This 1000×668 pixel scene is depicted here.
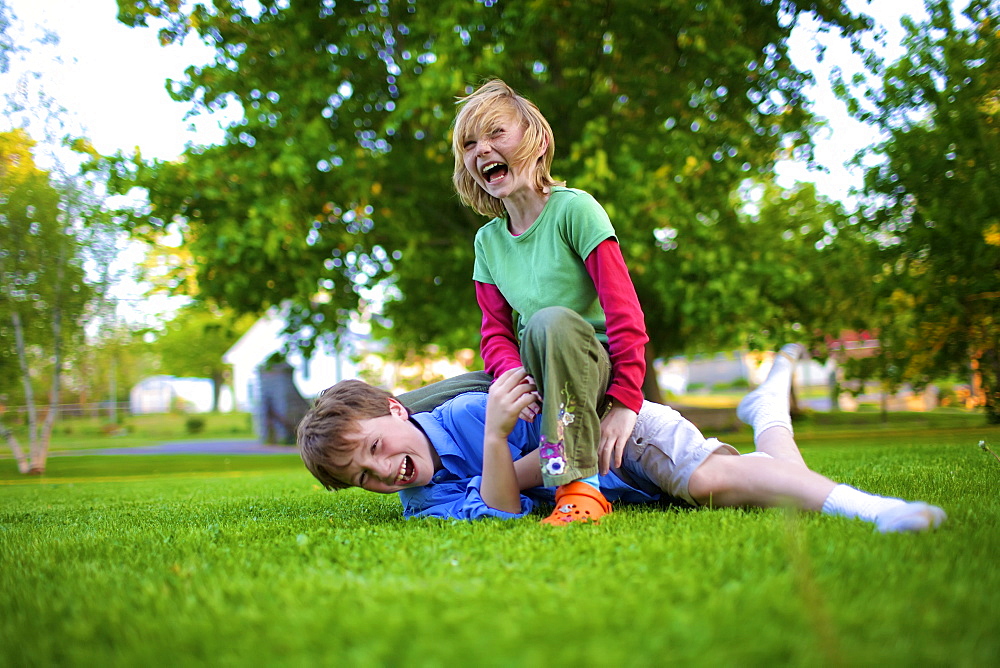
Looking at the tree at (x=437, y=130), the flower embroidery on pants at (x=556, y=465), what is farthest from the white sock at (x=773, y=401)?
the tree at (x=437, y=130)

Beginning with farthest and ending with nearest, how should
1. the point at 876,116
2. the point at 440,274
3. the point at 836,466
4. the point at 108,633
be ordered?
the point at 440,274 → the point at 876,116 → the point at 836,466 → the point at 108,633

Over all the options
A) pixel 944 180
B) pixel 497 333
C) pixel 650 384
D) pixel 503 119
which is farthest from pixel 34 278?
pixel 944 180

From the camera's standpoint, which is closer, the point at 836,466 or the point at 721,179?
the point at 836,466

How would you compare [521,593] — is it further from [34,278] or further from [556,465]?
[34,278]

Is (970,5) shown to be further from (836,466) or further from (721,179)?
(836,466)

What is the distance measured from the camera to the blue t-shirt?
2639 millimetres

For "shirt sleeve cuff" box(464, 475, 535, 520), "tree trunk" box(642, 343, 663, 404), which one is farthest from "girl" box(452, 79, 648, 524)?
"tree trunk" box(642, 343, 663, 404)

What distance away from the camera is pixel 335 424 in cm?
248

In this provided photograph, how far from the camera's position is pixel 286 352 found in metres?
9.58

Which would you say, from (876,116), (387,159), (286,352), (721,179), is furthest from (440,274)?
(876,116)

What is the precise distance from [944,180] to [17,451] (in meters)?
9.08

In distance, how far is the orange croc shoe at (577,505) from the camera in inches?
86.9

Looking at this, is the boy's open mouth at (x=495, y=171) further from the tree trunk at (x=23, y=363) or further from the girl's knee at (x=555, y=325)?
the tree trunk at (x=23, y=363)

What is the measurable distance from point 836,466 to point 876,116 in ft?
16.3
